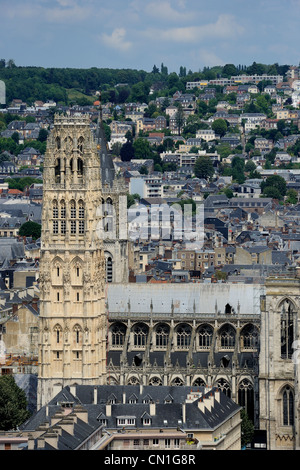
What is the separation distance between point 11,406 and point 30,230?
90.4 meters

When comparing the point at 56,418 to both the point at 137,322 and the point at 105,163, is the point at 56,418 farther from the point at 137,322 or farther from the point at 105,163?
the point at 105,163

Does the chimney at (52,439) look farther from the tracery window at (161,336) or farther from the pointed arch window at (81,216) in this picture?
the tracery window at (161,336)

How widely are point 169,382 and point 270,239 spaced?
79.8 m

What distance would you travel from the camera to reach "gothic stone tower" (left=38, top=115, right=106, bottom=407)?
6925cm

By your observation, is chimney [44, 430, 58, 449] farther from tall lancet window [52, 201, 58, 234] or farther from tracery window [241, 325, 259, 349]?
tracery window [241, 325, 259, 349]

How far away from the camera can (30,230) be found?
503ft

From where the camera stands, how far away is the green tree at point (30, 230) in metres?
153

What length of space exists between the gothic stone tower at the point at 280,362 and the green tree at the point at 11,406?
10.7 m

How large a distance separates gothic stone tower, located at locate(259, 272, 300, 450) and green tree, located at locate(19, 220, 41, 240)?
88.3 m

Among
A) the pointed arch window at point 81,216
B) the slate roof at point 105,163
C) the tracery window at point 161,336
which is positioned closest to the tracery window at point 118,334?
the tracery window at point 161,336

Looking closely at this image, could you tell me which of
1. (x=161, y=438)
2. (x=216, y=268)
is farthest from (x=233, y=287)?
(x=216, y=268)

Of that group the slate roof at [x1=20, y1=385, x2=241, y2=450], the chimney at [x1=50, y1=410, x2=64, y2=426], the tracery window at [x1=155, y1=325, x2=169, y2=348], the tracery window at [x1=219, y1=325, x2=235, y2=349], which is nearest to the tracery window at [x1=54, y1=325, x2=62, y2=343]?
the tracery window at [x1=155, y1=325, x2=169, y2=348]

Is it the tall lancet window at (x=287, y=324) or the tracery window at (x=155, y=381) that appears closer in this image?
the tall lancet window at (x=287, y=324)

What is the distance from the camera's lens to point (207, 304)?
73.9 m
